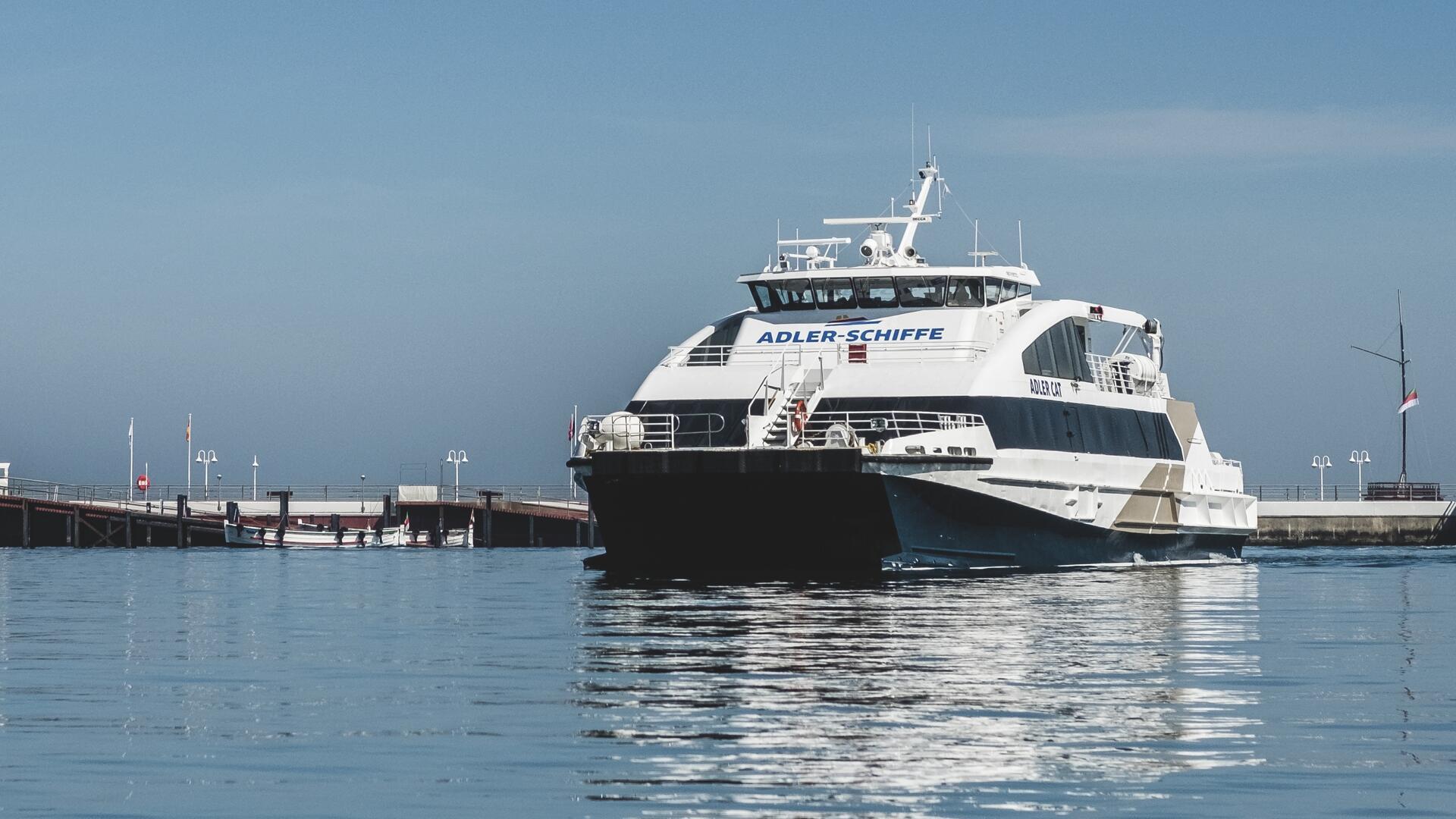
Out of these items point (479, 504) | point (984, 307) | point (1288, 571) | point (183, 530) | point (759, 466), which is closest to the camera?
point (759, 466)

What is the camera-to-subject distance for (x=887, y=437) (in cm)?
3219

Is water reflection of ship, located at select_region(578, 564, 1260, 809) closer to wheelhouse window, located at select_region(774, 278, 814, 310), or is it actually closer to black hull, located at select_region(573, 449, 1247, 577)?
black hull, located at select_region(573, 449, 1247, 577)

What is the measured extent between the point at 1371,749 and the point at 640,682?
5.86 meters

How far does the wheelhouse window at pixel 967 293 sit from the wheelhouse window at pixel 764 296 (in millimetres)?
3323

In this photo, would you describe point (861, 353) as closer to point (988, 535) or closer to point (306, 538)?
point (988, 535)

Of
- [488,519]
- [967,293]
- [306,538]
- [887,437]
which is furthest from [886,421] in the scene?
[488,519]

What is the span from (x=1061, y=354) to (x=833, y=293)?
4.40 m

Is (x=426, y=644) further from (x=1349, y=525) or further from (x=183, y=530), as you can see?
(x=1349, y=525)

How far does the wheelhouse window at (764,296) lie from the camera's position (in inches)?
1458

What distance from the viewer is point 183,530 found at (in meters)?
73.6

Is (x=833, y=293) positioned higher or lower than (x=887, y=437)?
higher

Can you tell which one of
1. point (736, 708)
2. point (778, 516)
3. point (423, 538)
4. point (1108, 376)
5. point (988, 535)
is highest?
point (1108, 376)

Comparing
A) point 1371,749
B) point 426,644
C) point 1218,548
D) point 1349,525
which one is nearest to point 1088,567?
point 1218,548

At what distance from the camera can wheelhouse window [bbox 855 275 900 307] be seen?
36438 millimetres
